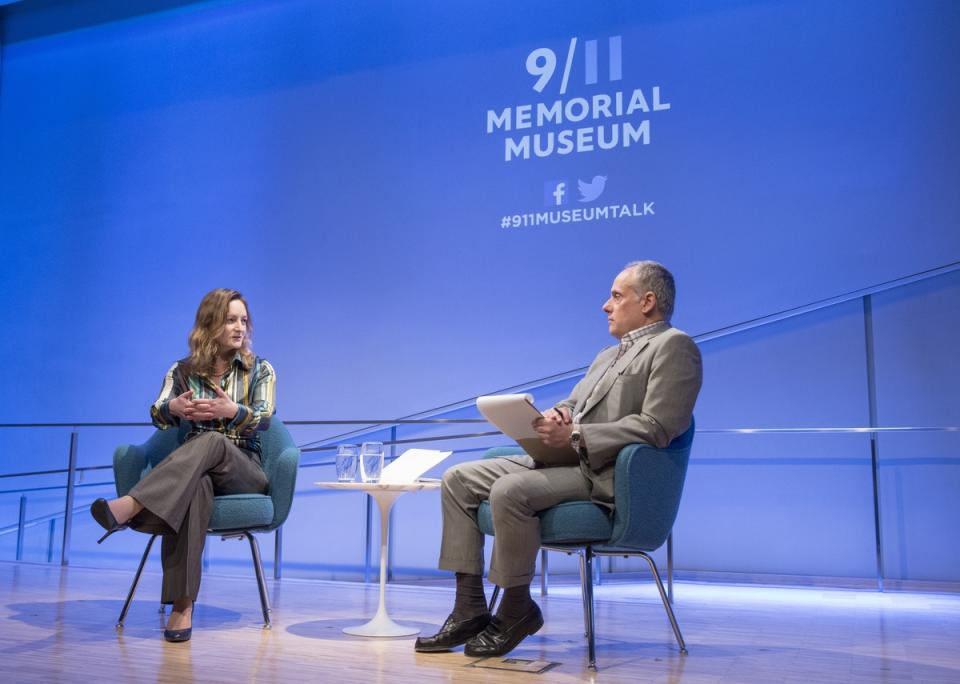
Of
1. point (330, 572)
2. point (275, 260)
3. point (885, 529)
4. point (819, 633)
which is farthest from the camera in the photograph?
point (275, 260)

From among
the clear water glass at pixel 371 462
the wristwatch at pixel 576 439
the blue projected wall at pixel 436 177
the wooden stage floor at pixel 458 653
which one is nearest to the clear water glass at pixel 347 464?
the clear water glass at pixel 371 462

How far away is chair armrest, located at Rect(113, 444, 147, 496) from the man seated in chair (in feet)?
3.51

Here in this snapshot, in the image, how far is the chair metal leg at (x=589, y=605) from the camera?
2119mm

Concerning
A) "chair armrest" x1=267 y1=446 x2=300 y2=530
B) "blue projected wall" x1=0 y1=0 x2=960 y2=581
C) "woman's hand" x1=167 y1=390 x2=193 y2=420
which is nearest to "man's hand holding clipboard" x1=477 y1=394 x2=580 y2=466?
"chair armrest" x1=267 y1=446 x2=300 y2=530

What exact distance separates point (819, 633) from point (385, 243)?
3.02 metres

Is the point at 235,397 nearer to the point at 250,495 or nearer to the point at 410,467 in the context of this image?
the point at 250,495

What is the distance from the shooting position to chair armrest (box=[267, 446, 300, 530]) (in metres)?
2.78

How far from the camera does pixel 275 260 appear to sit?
5.20 meters

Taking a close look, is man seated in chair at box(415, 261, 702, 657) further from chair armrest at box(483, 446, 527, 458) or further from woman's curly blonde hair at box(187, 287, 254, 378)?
woman's curly blonde hair at box(187, 287, 254, 378)

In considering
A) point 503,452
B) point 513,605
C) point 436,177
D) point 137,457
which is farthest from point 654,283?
point 436,177

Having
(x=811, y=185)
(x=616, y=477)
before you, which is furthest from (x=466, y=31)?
(x=616, y=477)

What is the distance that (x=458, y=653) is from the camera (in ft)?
7.54

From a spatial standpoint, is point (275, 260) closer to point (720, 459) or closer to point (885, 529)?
point (720, 459)

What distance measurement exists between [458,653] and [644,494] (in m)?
0.61
